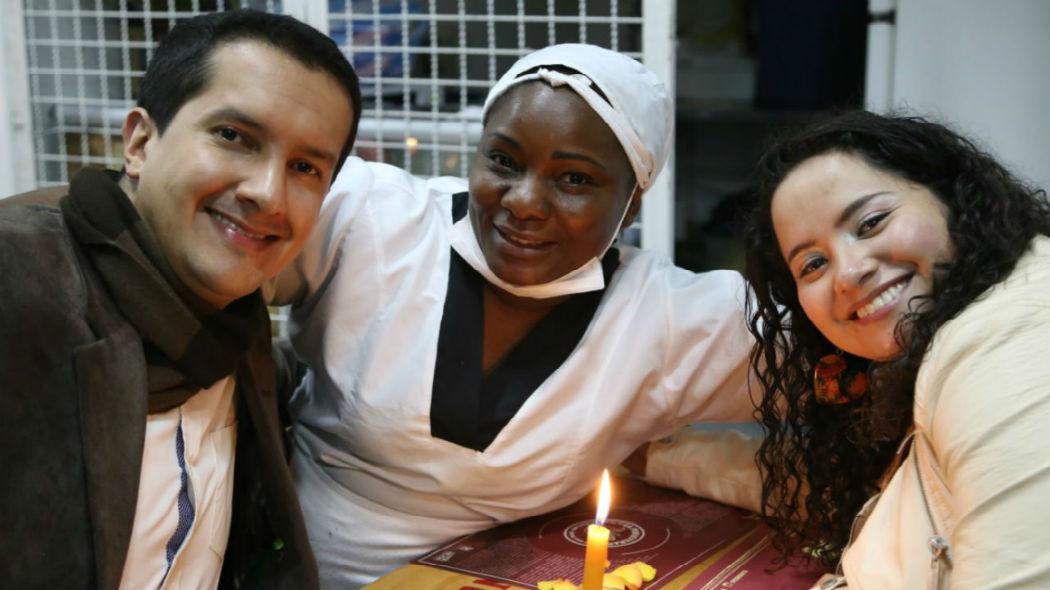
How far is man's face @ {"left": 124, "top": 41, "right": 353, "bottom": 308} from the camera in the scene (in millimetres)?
1405

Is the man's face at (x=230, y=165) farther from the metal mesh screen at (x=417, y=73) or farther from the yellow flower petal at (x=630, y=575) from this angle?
the metal mesh screen at (x=417, y=73)

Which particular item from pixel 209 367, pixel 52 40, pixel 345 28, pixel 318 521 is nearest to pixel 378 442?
pixel 318 521

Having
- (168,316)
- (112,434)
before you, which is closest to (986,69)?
(168,316)

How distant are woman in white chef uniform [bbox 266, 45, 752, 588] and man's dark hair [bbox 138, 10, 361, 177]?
1.12 ft

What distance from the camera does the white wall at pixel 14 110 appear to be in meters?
2.67

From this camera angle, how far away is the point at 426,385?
1722 millimetres

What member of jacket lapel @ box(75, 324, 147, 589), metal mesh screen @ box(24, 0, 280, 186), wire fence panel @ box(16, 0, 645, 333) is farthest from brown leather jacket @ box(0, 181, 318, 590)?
metal mesh screen @ box(24, 0, 280, 186)

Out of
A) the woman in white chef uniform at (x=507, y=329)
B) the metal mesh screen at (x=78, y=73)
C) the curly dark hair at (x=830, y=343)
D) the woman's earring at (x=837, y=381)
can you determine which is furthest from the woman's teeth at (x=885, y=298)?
the metal mesh screen at (x=78, y=73)

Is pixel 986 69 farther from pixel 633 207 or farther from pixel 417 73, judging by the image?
pixel 417 73

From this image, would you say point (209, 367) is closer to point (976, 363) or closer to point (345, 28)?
point (976, 363)

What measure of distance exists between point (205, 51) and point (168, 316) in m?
0.38

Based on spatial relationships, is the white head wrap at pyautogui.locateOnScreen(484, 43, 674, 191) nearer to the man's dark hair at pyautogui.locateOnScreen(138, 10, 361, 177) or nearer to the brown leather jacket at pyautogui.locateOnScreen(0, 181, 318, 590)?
the man's dark hair at pyautogui.locateOnScreen(138, 10, 361, 177)

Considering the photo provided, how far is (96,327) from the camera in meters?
1.30

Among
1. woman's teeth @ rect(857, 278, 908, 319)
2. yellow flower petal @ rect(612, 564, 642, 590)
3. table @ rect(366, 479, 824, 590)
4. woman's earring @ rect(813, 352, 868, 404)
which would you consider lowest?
table @ rect(366, 479, 824, 590)
